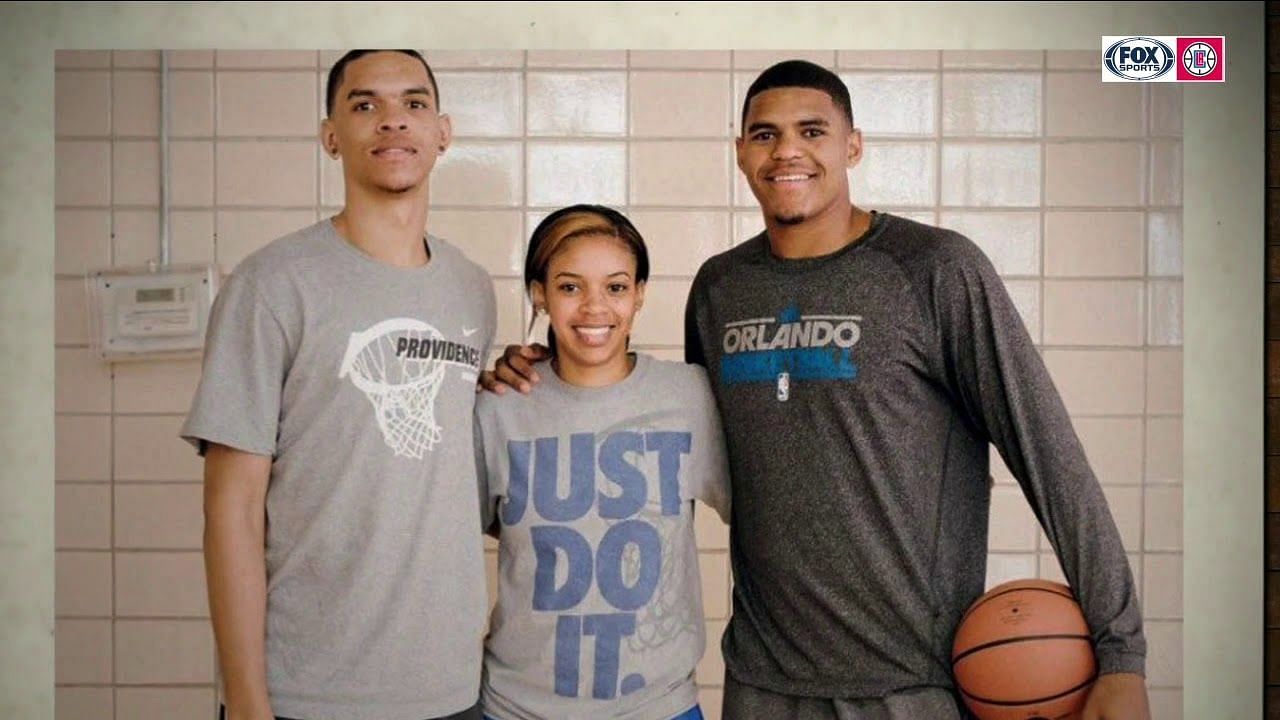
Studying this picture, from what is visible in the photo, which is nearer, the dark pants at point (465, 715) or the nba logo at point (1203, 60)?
the dark pants at point (465, 715)

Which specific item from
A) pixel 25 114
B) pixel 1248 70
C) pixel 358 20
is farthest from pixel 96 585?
pixel 1248 70

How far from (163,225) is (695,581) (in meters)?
1.79

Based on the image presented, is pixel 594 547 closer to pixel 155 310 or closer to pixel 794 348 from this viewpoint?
pixel 794 348

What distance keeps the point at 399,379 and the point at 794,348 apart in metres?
0.60

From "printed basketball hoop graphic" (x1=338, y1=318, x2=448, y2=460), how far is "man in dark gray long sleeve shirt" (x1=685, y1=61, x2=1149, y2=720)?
1.57 ft

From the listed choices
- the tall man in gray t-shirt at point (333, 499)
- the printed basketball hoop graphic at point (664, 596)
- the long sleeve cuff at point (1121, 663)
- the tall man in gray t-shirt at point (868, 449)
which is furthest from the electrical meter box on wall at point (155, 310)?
the long sleeve cuff at point (1121, 663)

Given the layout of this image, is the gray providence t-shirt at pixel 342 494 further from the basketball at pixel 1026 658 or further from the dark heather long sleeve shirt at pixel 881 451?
the basketball at pixel 1026 658

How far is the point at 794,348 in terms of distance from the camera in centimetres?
176

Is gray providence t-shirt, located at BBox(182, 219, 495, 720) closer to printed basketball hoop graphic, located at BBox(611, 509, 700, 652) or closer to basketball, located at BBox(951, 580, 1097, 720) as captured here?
printed basketball hoop graphic, located at BBox(611, 509, 700, 652)

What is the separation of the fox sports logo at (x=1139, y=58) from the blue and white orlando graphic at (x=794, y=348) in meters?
1.50

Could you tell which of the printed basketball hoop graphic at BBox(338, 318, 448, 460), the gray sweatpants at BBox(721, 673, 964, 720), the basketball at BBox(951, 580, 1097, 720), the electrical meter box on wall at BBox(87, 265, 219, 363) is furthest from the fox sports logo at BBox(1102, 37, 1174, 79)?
the electrical meter box on wall at BBox(87, 265, 219, 363)

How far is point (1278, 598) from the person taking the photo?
9.39 ft

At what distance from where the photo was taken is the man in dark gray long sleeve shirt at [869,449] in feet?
5.43

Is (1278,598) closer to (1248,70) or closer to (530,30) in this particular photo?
(1248,70)
